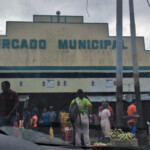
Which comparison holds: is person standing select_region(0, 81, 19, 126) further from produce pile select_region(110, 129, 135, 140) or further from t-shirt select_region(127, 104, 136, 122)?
t-shirt select_region(127, 104, 136, 122)

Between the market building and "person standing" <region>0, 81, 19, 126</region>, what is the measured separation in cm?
132

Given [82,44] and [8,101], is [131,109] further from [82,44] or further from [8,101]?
[82,44]

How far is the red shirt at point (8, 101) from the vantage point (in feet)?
11.0

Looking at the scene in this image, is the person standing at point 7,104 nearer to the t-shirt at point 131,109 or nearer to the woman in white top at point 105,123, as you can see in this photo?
the woman in white top at point 105,123

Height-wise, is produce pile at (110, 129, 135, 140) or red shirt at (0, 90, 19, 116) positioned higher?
red shirt at (0, 90, 19, 116)

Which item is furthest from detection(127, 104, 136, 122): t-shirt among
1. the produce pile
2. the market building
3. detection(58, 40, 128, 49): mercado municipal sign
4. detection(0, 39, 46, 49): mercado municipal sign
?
detection(0, 39, 46, 49): mercado municipal sign

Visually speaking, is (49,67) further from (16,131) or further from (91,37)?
(16,131)

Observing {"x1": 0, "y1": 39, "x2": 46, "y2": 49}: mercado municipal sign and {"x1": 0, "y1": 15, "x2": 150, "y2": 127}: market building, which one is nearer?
{"x1": 0, "y1": 15, "x2": 150, "y2": 127}: market building

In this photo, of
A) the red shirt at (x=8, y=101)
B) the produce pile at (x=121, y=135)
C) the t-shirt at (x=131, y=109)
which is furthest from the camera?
the t-shirt at (x=131, y=109)

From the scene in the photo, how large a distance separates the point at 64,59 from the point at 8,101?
4.91 metres

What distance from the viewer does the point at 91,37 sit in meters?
8.77

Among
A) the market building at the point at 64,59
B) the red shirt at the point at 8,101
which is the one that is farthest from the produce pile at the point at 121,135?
the market building at the point at 64,59

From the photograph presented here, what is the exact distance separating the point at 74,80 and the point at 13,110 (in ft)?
18.0

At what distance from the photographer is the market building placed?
5.89m
